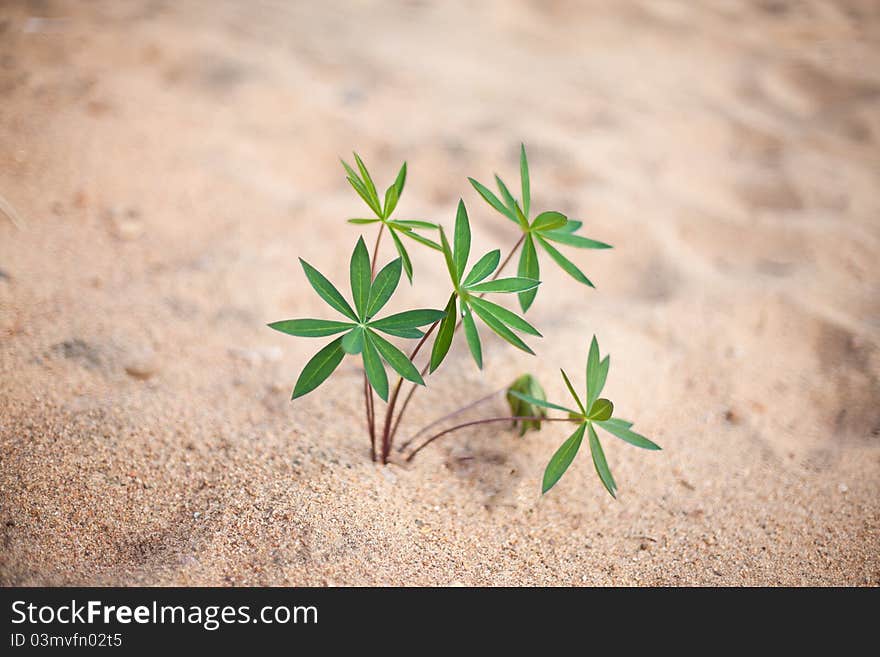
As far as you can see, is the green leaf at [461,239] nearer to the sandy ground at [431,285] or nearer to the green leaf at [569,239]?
the green leaf at [569,239]

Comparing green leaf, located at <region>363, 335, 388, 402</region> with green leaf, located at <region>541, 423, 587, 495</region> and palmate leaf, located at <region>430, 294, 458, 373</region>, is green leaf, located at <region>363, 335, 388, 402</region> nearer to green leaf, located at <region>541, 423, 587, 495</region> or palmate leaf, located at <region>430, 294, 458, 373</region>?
palmate leaf, located at <region>430, 294, 458, 373</region>

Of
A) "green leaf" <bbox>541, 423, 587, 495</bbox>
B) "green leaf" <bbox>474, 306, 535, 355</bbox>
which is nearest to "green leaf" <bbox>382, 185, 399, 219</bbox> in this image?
"green leaf" <bbox>474, 306, 535, 355</bbox>

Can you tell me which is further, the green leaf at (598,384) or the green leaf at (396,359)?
the green leaf at (598,384)

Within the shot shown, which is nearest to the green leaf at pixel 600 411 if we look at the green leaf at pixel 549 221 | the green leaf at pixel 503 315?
the green leaf at pixel 503 315

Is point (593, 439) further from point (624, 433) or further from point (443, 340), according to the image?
point (443, 340)

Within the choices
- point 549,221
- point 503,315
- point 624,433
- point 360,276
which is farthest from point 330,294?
point 624,433
